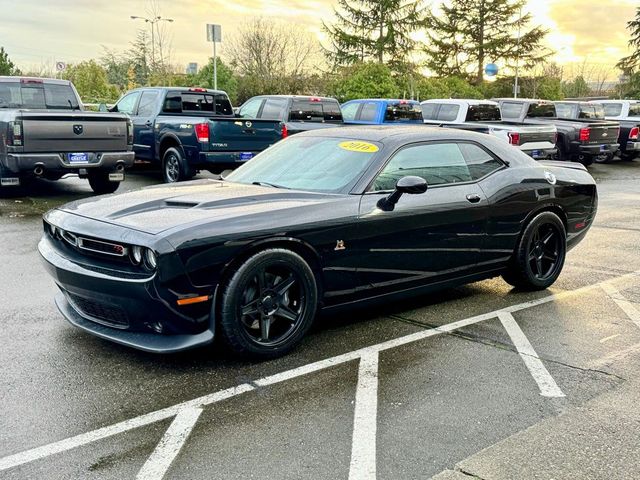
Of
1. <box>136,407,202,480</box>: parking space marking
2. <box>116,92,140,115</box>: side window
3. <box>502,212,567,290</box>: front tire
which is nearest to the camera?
<box>136,407,202,480</box>: parking space marking

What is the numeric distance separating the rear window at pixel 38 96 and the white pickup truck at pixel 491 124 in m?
8.19

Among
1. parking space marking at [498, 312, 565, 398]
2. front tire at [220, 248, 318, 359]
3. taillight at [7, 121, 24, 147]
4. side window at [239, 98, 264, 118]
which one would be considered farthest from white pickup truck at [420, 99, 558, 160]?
front tire at [220, 248, 318, 359]

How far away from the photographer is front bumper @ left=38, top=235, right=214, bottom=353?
3.88 meters

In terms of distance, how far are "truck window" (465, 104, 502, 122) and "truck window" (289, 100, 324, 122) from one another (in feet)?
12.8

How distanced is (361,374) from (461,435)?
90cm

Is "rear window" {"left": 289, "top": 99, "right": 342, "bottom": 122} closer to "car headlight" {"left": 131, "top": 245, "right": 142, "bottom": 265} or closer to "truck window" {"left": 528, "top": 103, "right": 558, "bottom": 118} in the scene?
"truck window" {"left": 528, "top": 103, "right": 558, "bottom": 118}

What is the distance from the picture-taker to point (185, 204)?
445 centimetres

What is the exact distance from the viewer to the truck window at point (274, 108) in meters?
14.5

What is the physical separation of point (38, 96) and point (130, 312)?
889 cm

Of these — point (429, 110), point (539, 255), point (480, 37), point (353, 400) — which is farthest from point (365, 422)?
point (480, 37)

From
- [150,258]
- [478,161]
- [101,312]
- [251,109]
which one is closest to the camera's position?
[150,258]

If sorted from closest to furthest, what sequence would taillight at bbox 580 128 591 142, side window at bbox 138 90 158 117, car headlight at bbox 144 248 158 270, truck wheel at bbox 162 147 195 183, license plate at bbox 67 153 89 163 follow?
car headlight at bbox 144 248 158 270
license plate at bbox 67 153 89 163
truck wheel at bbox 162 147 195 183
side window at bbox 138 90 158 117
taillight at bbox 580 128 591 142

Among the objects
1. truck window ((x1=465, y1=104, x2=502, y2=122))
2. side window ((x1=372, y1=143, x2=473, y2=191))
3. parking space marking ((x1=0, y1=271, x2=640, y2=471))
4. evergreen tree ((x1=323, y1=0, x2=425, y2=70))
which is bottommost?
parking space marking ((x1=0, y1=271, x2=640, y2=471))

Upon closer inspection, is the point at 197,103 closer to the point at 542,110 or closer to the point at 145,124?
the point at 145,124
